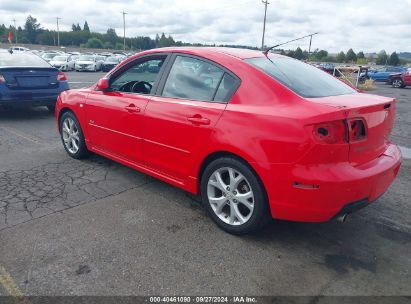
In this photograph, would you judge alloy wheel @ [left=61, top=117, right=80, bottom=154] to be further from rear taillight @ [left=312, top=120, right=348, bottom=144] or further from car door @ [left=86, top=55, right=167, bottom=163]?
rear taillight @ [left=312, top=120, right=348, bottom=144]

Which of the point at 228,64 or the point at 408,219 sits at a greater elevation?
the point at 228,64

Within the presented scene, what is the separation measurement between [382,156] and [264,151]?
3.74ft

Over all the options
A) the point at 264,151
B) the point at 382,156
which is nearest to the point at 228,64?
the point at 264,151

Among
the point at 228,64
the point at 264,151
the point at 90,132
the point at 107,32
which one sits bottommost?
the point at 90,132

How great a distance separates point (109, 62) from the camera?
31.2 metres

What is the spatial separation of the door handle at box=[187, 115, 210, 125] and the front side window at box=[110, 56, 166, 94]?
0.80 m

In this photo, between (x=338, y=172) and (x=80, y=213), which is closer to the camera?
(x=338, y=172)

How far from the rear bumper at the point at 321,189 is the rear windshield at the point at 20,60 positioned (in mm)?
7028

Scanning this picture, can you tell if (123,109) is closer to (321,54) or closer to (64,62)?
(64,62)

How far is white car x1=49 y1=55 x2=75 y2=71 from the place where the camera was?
28484 millimetres

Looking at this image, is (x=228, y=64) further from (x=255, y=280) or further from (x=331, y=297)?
(x=331, y=297)

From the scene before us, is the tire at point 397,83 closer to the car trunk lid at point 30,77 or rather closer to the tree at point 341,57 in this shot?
the car trunk lid at point 30,77

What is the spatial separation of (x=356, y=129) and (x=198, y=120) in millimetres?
1323

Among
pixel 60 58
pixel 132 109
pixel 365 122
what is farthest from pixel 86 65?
pixel 365 122
